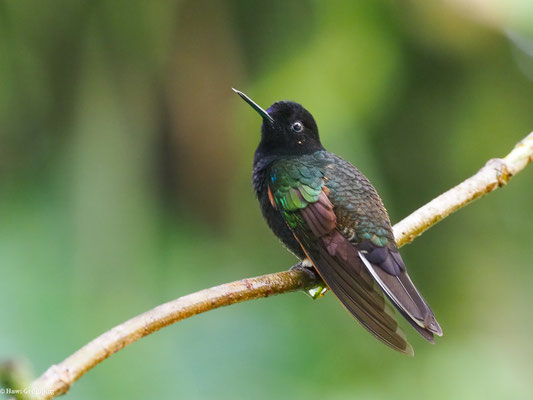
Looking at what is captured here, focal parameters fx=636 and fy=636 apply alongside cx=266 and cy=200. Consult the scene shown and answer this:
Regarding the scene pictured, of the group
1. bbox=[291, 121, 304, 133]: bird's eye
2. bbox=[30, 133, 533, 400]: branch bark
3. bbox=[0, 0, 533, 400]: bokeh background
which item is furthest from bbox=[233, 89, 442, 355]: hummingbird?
bbox=[0, 0, 533, 400]: bokeh background

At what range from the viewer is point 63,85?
4.36 metres

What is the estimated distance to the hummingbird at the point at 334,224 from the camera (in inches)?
75.3

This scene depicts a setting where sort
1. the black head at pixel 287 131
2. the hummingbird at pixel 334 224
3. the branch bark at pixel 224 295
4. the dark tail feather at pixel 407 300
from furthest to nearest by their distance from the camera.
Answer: the black head at pixel 287 131 < the hummingbird at pixel 334 224 < the dark tail feather at pixel 407 300 < the branch bark at pixel 224 295

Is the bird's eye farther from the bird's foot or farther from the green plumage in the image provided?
A: the bird's foot

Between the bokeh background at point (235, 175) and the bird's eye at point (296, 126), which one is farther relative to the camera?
the bokeh background at point (235, 175)

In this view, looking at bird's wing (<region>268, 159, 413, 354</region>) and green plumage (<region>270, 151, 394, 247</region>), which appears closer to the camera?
bird's wing (<region>268, 159, 413, 354</region>)

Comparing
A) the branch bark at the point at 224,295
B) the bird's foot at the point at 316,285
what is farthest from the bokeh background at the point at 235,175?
the branch bark at the point at 224,295

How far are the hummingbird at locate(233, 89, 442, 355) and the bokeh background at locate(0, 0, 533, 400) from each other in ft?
4.67

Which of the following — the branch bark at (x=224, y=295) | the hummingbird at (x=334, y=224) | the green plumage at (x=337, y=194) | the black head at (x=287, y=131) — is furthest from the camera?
the black head at (x=287, y=131)

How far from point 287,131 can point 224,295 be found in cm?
138

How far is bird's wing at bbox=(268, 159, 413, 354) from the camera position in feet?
6.15

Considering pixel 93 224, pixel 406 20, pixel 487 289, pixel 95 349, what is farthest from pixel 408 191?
pixel 95 349

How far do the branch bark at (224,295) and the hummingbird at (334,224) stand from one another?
4.4 inches

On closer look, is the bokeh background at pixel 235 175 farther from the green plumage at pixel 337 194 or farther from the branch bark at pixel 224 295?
the branch bark at pixel 224 295
